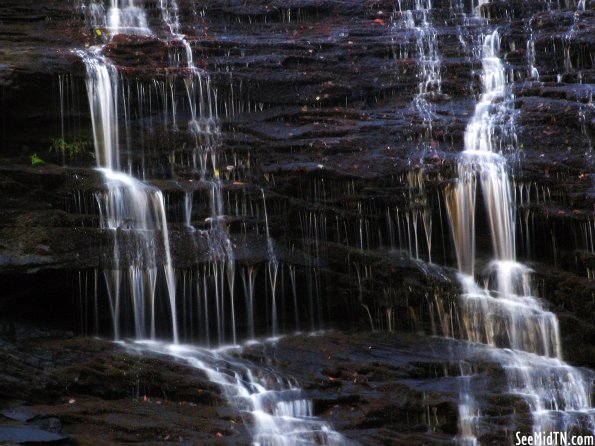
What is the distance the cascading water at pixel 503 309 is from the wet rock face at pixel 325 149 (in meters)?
0.26

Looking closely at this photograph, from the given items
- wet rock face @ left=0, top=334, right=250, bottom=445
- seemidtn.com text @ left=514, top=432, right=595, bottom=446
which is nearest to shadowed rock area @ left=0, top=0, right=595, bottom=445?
wet rock face @ left=0, top=334, right=250, bottom=445

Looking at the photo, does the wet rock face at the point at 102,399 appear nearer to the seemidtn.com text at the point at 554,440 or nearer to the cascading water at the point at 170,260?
→ the cascading water at the point at 170,260

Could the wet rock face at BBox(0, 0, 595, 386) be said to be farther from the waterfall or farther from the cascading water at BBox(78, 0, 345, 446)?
the waterfall

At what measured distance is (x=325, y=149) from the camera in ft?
48.8

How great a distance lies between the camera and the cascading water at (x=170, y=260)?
10273mm

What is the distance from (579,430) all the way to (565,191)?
5.20m

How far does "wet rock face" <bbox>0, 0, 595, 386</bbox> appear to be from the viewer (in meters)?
13.0

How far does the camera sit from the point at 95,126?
14.8 metres

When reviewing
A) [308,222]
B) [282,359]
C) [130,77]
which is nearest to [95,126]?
[130,77]

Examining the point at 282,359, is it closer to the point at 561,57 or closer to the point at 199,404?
the point at 199,404

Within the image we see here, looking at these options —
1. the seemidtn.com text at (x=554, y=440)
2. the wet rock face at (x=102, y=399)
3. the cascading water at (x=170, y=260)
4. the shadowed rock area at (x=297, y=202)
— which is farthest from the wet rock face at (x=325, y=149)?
the seemidtn.com text at (x=554, y=440)

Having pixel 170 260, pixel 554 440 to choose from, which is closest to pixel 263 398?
pixel 170 260

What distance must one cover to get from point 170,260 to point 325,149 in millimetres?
3965

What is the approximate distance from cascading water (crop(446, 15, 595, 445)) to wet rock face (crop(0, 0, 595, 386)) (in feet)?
0.85
